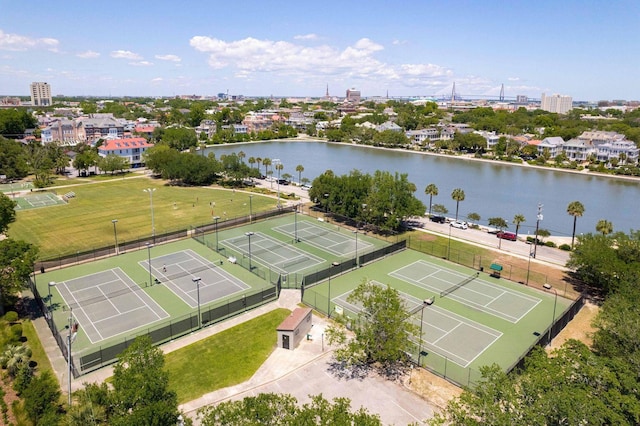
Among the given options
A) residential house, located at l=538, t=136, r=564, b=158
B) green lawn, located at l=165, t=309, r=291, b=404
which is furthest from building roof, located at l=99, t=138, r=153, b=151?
residential house, located at l=538, t=136, r=564, b=158

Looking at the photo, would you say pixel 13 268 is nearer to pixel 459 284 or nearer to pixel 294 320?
pixel 294 320

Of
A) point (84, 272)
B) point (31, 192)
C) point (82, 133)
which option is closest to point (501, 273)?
point (84, 272)

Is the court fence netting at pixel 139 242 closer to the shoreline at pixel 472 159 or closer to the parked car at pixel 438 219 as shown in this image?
the parked car at pixel 438 219

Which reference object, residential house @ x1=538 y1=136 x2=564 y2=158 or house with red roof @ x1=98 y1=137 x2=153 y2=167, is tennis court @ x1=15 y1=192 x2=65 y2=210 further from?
residential house @ x1=538 y1=136 x2=564 y2=158

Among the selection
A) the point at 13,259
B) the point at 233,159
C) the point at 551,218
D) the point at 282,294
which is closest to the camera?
the point at 13,259

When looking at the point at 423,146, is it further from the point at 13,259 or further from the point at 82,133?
the point at 13,259
